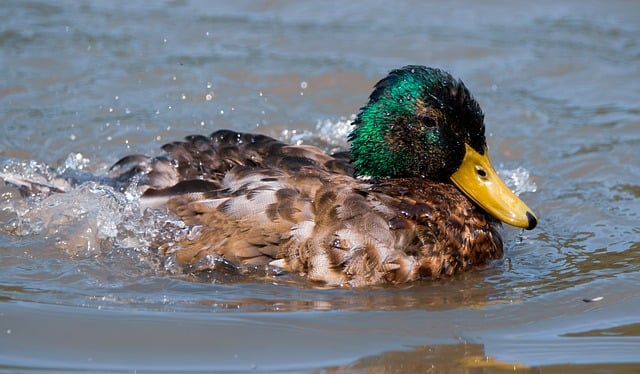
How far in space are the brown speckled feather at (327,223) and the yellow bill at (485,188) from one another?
9 cm

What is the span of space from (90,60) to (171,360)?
648cm

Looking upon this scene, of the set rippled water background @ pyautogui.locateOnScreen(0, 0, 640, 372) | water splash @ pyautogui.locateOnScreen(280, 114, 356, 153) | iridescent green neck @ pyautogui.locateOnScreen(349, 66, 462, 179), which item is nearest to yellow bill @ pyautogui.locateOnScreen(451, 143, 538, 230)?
iridescent green neck @ pyautogui.locateOnScreen(349, 66, 462, 179)

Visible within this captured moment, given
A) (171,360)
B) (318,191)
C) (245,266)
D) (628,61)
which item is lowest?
(171,360)

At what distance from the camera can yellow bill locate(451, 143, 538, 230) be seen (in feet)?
23.7

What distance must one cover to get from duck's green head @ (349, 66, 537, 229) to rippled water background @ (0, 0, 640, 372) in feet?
1.67

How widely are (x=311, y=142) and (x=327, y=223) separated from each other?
3.37 metres

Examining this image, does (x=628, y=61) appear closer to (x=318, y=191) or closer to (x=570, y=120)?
(x=570, y=120)

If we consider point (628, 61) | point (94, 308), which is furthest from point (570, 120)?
point (94, 308)

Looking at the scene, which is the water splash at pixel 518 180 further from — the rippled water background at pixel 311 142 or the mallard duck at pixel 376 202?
the mallard duck at pixel 376 202

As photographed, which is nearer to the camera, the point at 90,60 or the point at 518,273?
the point at 518,273

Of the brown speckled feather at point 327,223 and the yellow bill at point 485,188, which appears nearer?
the brown speckled feather at point 327,223

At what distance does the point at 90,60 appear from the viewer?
11.6 meters

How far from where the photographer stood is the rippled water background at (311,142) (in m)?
6.00

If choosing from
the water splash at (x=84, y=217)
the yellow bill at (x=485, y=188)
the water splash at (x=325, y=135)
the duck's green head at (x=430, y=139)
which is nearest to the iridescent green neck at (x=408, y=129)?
the duck's green head at (x=430, y=139)
